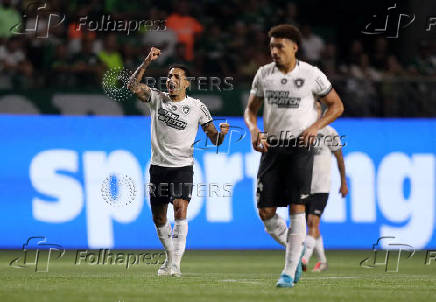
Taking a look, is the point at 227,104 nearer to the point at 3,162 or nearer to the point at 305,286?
the point at 3,162

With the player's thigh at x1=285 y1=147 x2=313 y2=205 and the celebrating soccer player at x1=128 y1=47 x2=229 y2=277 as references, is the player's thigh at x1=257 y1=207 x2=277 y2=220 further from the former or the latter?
the celebrating soccer player at x1=128 y1=47 x2=229 y2=277

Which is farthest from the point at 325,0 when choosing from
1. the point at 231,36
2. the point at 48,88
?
the point at 48,88

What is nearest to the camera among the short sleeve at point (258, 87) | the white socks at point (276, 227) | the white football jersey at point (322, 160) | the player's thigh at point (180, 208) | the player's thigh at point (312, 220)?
the short sleeve at point (258, 87)

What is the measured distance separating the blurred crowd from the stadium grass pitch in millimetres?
3051

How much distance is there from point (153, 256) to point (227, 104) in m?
3.03

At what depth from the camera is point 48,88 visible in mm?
17516

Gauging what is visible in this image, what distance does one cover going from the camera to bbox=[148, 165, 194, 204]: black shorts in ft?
41.0

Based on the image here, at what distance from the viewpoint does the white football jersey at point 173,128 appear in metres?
12.7

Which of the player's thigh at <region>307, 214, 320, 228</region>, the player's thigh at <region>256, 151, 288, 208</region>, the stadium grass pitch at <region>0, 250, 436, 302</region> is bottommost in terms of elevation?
the stadium grass pitch at <region>0, 250, 436, 302</region>

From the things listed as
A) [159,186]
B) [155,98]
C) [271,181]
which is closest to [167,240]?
[159,186]

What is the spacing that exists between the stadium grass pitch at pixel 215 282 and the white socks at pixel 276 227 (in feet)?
1.64

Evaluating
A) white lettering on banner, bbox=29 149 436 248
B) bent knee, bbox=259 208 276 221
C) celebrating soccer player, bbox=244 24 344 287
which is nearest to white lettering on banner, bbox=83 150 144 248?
white lettering on banner, bbox=29 149 436 248

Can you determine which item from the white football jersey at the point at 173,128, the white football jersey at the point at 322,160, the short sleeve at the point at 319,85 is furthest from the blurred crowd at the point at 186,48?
the short sleeve at the point at 319,85

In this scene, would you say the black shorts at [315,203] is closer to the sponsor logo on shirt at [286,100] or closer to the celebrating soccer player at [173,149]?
the celebrating soccer player at [173,149]
